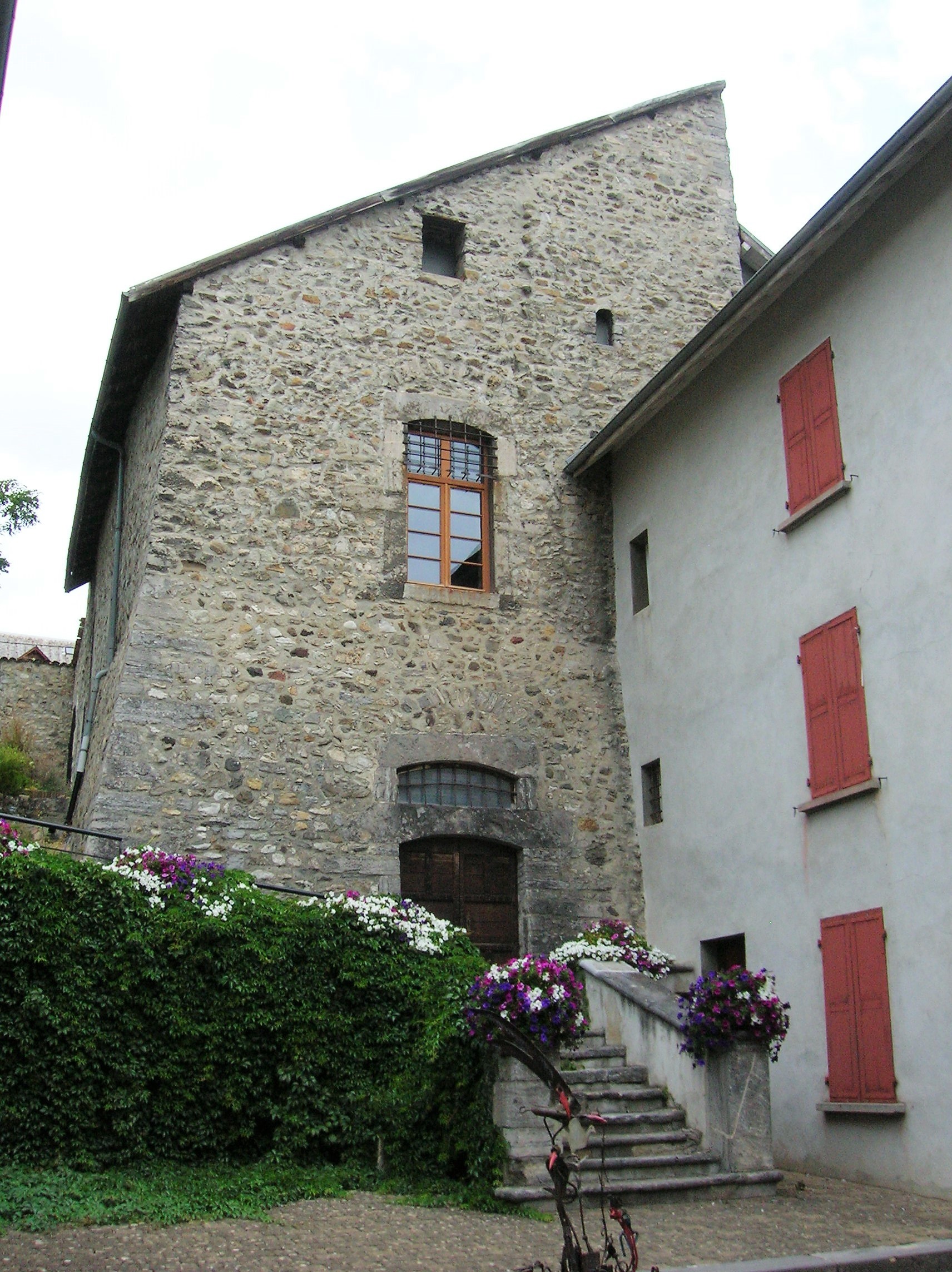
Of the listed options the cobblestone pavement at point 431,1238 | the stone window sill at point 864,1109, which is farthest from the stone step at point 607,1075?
the stone window sill at point 864,1109

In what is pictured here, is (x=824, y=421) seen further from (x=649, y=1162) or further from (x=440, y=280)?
(x=649, y=1162)

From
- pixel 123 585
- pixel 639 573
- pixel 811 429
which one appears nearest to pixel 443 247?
pixel 639 573

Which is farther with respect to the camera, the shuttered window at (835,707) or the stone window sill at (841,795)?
the shuttered window at (835,707)

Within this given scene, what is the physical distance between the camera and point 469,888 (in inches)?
387

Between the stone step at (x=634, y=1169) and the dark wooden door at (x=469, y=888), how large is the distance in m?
3.25

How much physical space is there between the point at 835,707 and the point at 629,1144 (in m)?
3.15

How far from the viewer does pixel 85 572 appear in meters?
15.0

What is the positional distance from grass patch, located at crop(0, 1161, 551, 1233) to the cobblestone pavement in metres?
0.11

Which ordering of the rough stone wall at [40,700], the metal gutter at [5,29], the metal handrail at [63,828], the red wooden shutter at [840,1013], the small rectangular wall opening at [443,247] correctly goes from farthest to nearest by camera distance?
the rough stone wall at [40,700] → the small rectangular wall opening at [443,247] → the metal handrail at [63,828] → the red wooden shutter at [840,1013] → the metal gutter at [5,29]

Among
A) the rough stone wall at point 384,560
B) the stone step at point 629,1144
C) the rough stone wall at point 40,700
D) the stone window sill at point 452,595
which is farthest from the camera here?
the rough stone wall at point 40,700

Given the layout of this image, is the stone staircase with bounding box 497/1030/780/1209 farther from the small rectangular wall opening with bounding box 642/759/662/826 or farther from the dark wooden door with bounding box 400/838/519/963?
the small rectangular wall opening with bounding box 642/759/662/826

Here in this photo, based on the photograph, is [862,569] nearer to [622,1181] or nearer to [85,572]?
[622,1181]

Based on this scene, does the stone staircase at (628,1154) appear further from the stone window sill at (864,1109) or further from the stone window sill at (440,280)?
the stone window sill at (440,280)

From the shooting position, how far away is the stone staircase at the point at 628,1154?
6293mm
